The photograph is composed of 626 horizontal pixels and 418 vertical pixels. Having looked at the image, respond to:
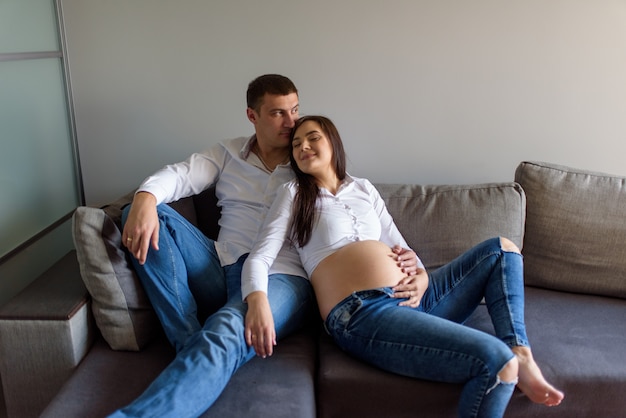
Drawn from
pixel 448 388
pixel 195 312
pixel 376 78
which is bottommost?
pixel 448 388

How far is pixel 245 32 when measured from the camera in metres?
2.31

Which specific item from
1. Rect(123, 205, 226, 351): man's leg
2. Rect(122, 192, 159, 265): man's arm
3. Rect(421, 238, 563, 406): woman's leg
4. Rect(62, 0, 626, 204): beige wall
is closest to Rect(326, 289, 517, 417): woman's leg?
Rect(421, 238, 563, 406): woman's leg

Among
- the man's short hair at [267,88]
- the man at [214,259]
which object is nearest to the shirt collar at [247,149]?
the man at [214,259]

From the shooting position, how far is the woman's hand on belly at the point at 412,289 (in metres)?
1.73

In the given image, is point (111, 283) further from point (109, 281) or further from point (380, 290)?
point (380, 290)

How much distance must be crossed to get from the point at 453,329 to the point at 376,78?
119 cm

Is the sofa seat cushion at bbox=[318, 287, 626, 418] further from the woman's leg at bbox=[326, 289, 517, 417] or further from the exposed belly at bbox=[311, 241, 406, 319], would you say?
the exposed belly at bbox=[311, 241, 406, 319]

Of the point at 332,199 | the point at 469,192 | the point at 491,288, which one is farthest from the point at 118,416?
the point at 469,192

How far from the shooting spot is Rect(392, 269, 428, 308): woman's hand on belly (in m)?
1.73

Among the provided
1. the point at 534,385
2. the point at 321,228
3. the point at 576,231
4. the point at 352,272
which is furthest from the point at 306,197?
the point at 576,231

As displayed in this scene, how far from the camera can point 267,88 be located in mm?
2010

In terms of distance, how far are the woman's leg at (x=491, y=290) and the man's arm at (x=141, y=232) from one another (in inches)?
34.1

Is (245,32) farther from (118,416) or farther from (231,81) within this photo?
(118,416)

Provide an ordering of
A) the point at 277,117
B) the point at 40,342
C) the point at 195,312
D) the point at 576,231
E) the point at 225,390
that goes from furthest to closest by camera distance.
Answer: the point at 576,231
the point at 277,117
the point at 195,312
the point at 40,342
the point at 225,390
